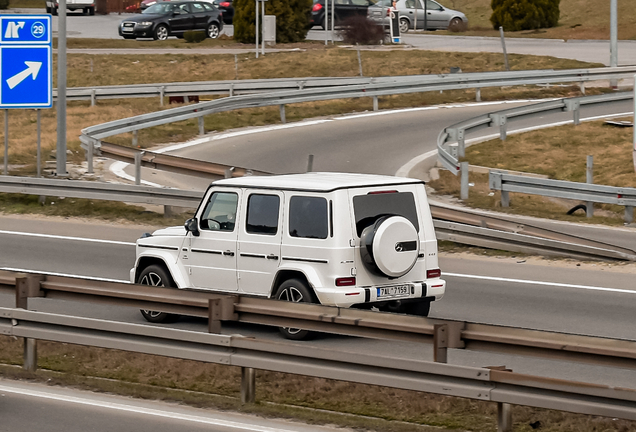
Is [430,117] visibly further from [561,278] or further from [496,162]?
[561,278]

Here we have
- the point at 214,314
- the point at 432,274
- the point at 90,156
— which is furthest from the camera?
the point at 90,156

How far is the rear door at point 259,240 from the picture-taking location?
10.4 meters

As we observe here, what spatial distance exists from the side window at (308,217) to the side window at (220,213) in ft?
2.55

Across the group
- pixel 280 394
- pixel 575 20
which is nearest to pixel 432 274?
pixel 280 394

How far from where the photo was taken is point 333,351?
746cm

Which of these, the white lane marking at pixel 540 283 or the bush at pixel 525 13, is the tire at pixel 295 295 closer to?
the white lane marking at pixel 540 283

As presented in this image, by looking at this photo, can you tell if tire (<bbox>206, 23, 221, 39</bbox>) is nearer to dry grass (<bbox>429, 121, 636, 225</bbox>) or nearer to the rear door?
dry grass (<bbox>429, 121, 636, 225</bbox>)

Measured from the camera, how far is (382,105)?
107 feet

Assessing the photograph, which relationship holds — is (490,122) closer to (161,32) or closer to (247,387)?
(247,387)

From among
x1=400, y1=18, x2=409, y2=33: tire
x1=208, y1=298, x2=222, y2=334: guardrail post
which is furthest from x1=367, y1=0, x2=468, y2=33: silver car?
x1=208, y1=298, x2=222, y2=334: guardrail post

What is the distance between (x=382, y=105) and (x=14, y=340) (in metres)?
23.2

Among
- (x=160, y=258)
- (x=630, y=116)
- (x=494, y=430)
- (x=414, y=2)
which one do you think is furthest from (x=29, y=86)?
(x=414, y=2)

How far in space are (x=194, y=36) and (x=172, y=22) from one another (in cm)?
254

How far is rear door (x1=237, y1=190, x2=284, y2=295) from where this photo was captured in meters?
10.4
